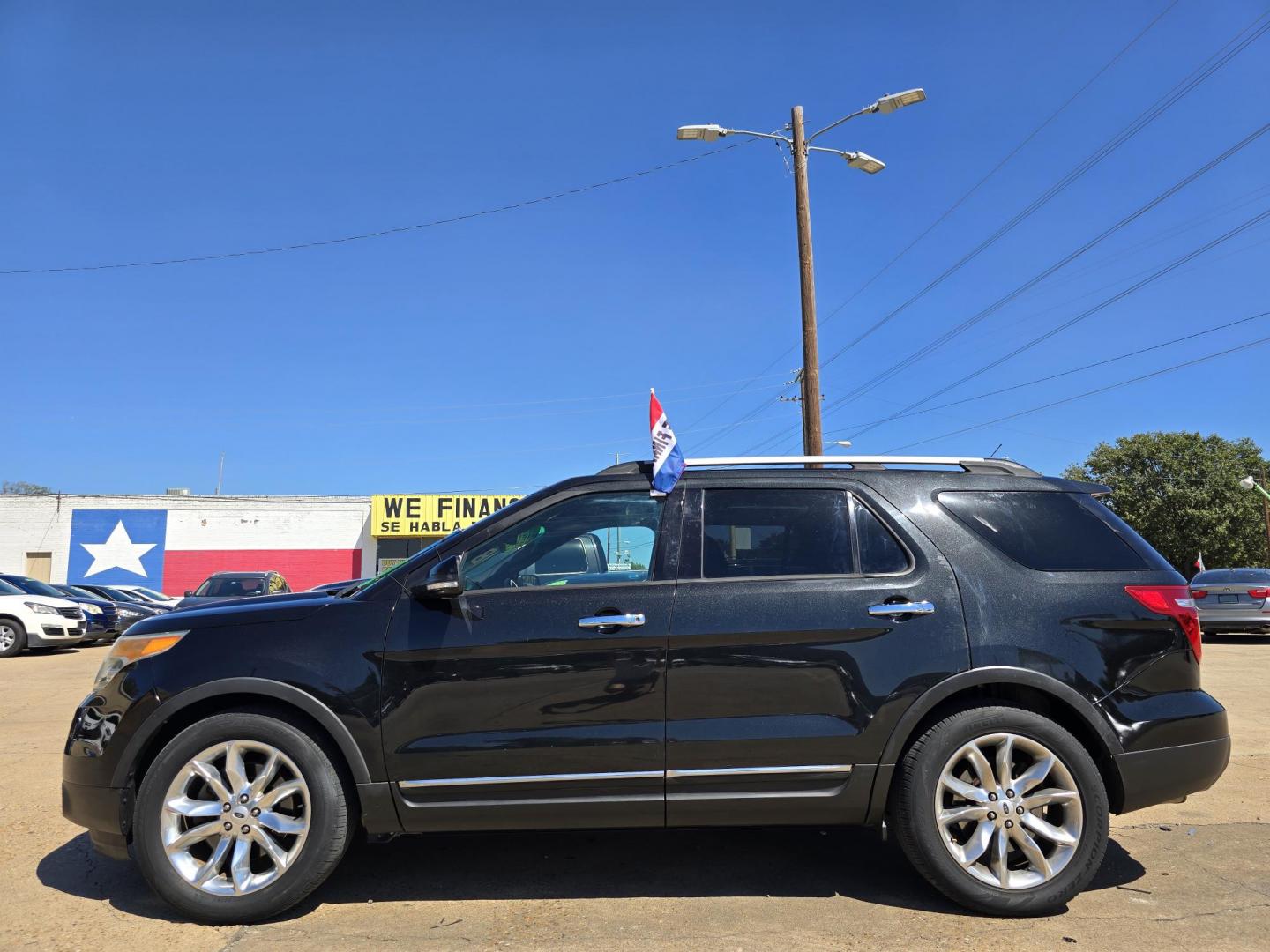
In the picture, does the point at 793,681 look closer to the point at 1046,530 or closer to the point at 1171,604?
the point at 1046,530

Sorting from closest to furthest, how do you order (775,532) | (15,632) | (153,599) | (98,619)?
(775,532)
(15,632)
(98,619)
(153,599)

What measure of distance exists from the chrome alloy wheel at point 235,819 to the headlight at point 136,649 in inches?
19.6

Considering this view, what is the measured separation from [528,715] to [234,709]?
1264 millimetres

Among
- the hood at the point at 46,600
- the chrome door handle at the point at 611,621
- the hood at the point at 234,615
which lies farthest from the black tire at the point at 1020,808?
the hood at the point at 46,600

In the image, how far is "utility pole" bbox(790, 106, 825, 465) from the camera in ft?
41.4

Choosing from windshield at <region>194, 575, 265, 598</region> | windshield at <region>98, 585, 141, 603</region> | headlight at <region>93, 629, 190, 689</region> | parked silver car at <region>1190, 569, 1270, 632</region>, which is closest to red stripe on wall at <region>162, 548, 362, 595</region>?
windshield at <region>98, 585, 141, 603</region>

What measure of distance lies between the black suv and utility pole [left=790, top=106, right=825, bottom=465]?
29.1 ft

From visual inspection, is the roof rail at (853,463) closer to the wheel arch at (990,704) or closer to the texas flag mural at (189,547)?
the wheel arch at (990,704)

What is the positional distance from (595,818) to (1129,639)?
7.77 feet

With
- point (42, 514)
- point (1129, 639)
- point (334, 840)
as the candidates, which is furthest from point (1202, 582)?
point (42, 514)

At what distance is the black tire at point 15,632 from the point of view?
52.5ft

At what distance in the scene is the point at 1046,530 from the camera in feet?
13.2

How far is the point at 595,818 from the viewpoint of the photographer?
144 inches

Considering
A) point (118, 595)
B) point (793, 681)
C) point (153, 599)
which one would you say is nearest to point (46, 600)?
point (118, 595)
